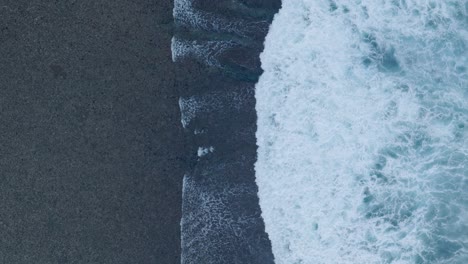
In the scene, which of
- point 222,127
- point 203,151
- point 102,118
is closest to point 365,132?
point 222,127

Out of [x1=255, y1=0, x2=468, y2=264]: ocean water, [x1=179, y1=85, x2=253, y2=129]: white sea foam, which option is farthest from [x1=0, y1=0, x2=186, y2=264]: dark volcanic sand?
[x1=255, y1=0, x2=468, y2=264]: ocean water

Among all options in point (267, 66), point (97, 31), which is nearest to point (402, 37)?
point (267, 66)

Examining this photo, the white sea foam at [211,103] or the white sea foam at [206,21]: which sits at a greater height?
the white sea foam at [206,21]

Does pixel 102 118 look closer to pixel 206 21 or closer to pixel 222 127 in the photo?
pixel 222 127

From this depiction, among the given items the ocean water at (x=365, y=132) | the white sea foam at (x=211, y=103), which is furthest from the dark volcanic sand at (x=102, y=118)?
the ocean water at (x=365, y=132)

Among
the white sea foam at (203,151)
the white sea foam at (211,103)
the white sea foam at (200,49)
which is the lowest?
the white sea foam at (203,151)

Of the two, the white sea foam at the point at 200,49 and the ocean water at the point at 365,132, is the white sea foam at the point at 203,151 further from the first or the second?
the white sea foam at the point at 200,49

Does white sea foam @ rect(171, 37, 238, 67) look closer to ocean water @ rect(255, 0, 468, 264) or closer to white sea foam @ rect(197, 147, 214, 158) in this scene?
ocean water @ rect(255, 0, 468, 264)
